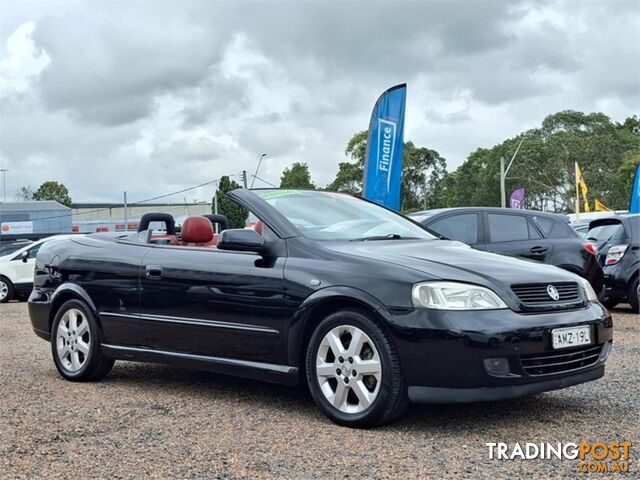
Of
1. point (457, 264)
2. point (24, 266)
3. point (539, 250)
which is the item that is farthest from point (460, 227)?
point (24, 266)

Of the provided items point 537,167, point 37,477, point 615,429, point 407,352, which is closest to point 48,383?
point 37,477

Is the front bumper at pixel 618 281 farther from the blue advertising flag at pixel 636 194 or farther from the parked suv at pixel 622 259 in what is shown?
the blue advertising flag at pixel 636 194

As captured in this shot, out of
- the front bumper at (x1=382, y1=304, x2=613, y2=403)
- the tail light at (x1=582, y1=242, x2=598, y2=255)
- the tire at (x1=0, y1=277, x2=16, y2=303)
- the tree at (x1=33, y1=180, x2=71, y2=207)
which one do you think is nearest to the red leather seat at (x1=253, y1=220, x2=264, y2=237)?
the front bumper at (x1=382, y1=304, x2=613, y2=403)

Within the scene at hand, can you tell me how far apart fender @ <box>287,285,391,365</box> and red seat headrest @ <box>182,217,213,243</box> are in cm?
170

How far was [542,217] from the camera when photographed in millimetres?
10562

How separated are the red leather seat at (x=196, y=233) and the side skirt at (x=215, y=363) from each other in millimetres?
929

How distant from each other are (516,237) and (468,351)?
21.0 ft

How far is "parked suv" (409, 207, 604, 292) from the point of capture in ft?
33.4

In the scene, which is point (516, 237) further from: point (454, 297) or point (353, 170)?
point (353, 170)

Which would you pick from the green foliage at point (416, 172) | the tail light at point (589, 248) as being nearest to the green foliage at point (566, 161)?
the green foliage at point (416, 172)

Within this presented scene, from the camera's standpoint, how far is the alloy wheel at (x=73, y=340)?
20.9 ft

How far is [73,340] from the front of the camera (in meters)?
6.44

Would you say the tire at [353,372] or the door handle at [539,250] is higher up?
the door handle at [539,250]

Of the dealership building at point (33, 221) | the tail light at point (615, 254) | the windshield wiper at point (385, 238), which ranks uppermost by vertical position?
the dealership building at point (33, 221)
